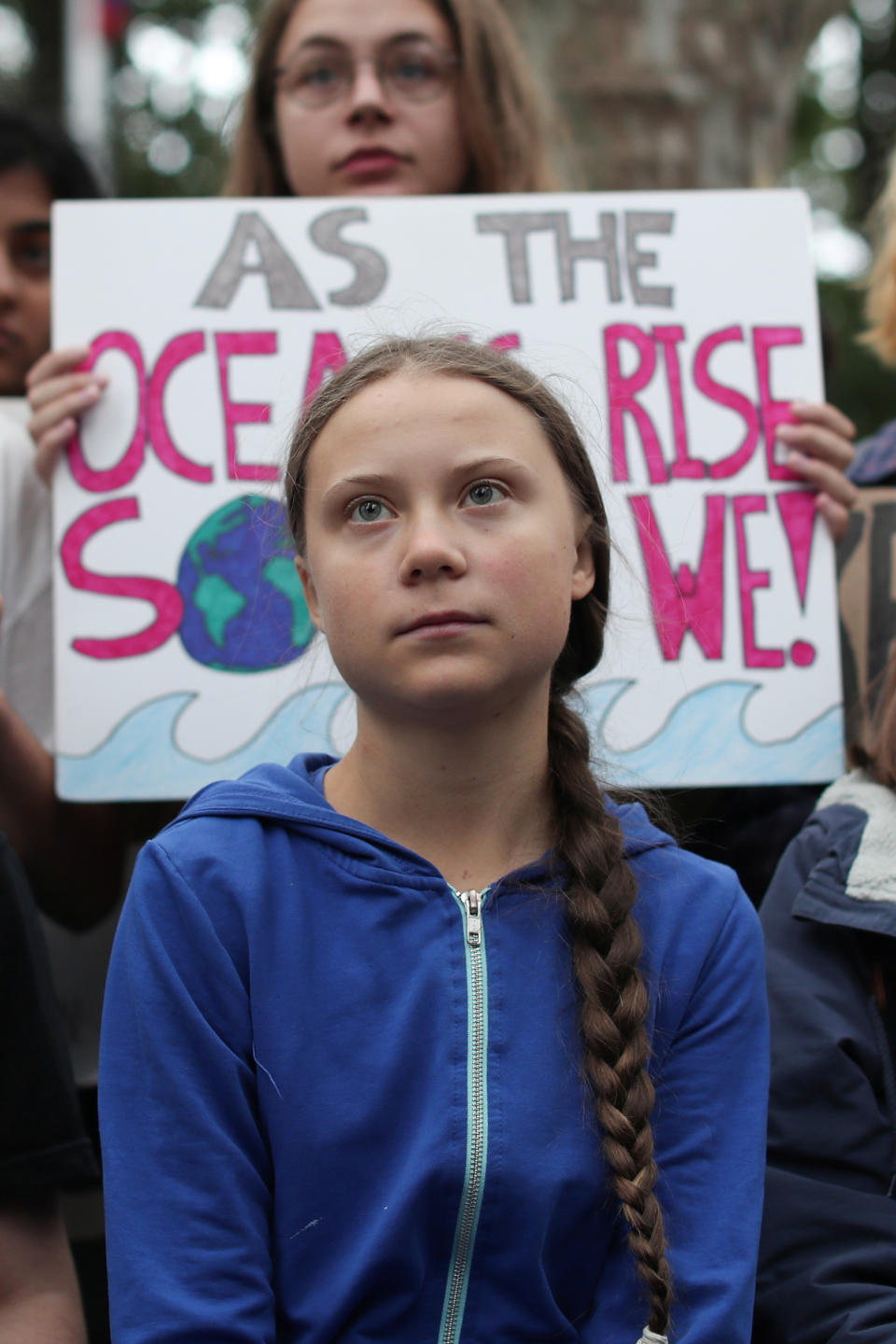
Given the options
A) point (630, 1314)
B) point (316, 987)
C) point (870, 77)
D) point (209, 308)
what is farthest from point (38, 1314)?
point (870, 77)

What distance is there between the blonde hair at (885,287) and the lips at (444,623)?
5.49 feet

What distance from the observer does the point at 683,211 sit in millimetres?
2215

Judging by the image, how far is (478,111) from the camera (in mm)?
2469

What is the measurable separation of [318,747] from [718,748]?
0.56 meters

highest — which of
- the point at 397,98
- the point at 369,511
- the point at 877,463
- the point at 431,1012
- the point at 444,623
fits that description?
the point at 397,98

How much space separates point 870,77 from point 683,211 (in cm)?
1195

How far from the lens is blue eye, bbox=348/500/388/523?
1349 mm

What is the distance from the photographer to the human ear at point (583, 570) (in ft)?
4.88

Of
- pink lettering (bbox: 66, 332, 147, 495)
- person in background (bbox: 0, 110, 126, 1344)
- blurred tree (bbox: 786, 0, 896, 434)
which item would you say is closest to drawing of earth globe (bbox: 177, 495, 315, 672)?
pink lettering (bbox: 66, 332, 147, 495)

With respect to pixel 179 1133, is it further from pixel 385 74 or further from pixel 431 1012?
pixel 385 74

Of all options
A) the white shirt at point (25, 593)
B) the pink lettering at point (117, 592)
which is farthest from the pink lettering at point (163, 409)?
the white shirt at point (25, 593)

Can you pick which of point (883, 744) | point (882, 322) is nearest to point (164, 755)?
point (883, 744)

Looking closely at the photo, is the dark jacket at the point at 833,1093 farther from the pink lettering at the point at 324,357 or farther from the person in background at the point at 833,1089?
the pink lettering at the point at 324,357

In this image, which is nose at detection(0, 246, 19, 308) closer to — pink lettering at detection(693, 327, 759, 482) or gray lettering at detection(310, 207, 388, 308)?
gray lettering at detection(310, 207, 388, 308)
